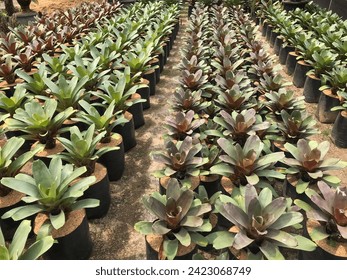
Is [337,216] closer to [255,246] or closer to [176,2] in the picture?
[255,246]

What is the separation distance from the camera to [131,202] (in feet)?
11.0

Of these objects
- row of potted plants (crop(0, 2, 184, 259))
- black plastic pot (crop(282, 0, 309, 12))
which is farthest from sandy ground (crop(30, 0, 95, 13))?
row of potted plants (crop(0, 2, 184, 259))

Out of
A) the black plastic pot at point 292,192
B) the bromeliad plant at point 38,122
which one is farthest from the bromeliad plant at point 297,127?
the bromeliad plant at point 38,122

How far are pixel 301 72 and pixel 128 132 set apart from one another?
13.0ft

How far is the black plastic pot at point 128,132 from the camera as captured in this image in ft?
13.1

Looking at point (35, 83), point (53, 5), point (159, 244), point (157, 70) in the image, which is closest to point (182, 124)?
point (159, 244)

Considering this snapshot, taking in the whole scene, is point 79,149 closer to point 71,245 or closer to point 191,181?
point 71,245

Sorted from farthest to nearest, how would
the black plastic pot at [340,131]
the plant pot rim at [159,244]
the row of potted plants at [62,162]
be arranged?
the black plastic pot at [340,131] < the row of potted plants at [62,162] < the plant pot rim at [159,244]

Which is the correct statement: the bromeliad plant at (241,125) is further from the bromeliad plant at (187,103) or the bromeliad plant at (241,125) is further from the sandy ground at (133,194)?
the sandy ground at (133,194)

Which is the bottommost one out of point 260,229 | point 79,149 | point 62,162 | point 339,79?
point 62,162

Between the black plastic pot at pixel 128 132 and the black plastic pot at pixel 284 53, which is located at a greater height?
the black plastic pot at pixel 284 53

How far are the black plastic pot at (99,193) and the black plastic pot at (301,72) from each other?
4742mm

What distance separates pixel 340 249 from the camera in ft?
6.85

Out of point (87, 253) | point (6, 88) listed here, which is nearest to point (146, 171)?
point (87, 253)
